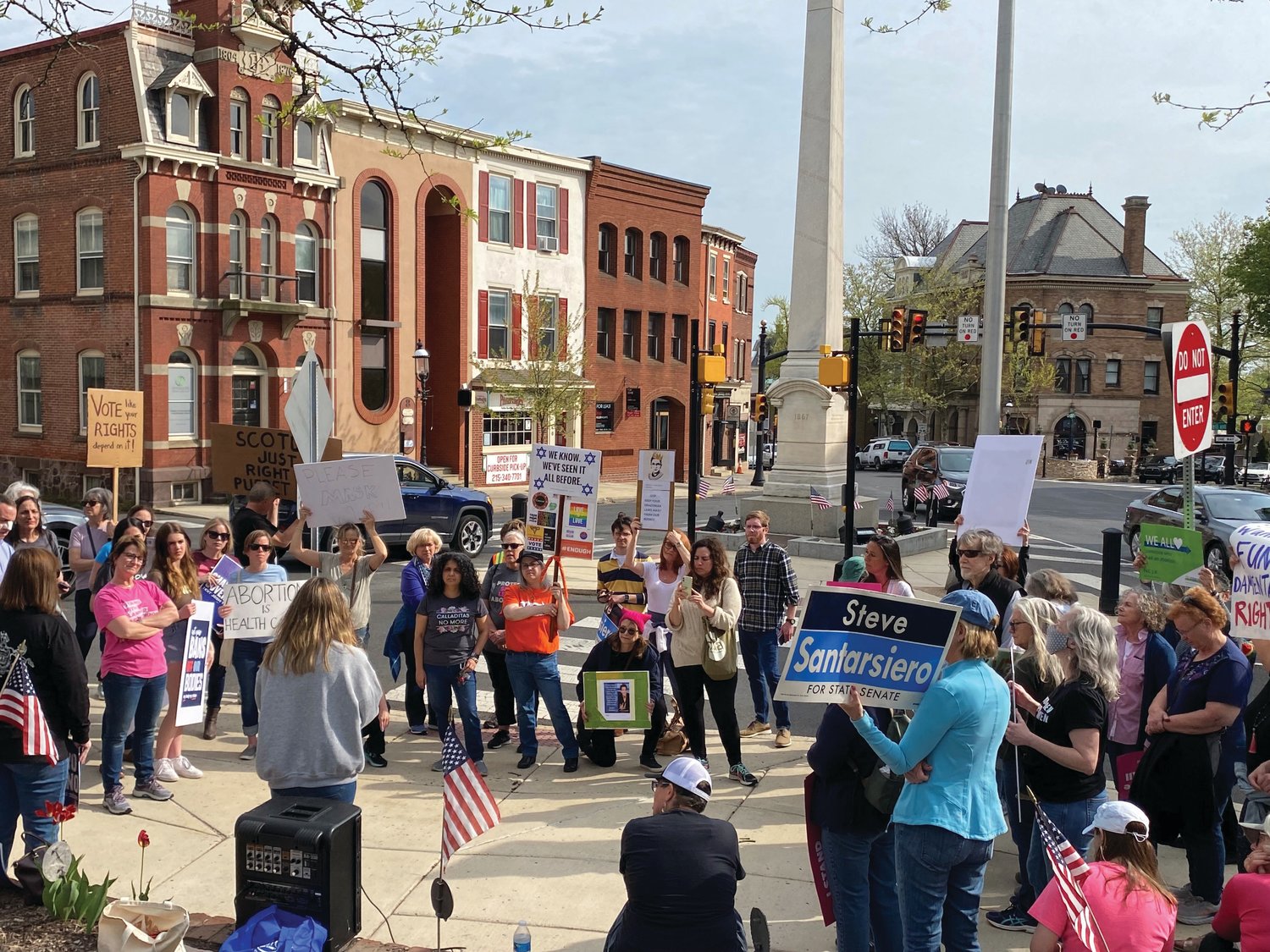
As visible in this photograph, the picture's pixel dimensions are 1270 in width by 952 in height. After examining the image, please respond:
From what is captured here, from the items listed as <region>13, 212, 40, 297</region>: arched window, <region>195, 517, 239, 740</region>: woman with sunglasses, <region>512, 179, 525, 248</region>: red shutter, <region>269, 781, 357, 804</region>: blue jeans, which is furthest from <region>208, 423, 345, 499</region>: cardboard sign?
<region>512, 179, 525, 248</region>: red shutter

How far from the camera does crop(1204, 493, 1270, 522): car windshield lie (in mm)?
18547

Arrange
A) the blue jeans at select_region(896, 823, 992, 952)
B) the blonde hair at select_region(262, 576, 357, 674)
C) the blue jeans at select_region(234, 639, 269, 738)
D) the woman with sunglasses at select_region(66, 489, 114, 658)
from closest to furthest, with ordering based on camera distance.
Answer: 1. the blue jeans at select_region(896, 823, 992, 952)
2. the blonde hair at select_region(262, 576, 357, 674)
3. the blue jeans at select_region(234, 639, 269, 738)
4. the woman with sunglasses at select_region(66, 489, 114, 658)

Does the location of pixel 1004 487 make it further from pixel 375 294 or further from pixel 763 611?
pixel 375 294

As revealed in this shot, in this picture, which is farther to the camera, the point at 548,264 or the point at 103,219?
the point at 548,264

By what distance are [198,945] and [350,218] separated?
29.3 meters

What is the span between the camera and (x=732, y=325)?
5497cm

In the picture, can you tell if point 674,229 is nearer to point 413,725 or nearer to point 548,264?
point 548,264

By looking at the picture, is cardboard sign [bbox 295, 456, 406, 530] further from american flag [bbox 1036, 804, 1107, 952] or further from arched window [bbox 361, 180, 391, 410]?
arched window [bbox 361, 180, 391, 410]

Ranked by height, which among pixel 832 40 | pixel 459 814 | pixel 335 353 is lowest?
pixel 459 814

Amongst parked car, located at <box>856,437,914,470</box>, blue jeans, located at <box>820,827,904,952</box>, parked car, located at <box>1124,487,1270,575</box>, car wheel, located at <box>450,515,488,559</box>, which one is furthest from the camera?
parked car, located at <box>856,437,914,470</box>

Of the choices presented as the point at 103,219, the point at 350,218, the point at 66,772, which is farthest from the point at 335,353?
the point at 66,772

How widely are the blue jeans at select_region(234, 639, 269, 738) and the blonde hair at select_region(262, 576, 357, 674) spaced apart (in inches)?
119

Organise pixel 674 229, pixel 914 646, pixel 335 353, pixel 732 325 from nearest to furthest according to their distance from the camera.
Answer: pixel 914 646 < pixel 335 353 < pixel 674 229 < pixel 732 325

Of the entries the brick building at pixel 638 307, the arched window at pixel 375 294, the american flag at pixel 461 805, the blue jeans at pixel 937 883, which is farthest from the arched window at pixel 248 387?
the blue jeans at pixel 937 883
